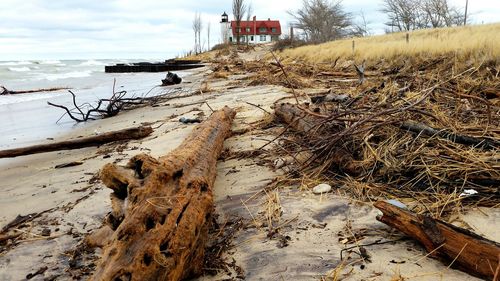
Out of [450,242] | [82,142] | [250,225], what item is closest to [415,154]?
[450,242]

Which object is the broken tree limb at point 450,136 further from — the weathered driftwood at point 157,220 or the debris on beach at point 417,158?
the weathered driftwood at point 157,220

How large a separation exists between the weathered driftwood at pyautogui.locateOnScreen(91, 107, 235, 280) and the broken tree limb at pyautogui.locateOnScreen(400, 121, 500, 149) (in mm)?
1791

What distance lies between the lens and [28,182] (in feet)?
13.1

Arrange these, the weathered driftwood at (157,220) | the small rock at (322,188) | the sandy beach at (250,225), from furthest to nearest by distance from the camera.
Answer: the small rock at (322,188) → the sandy beach at (250,225) → the weathered driftwood at (157,220)

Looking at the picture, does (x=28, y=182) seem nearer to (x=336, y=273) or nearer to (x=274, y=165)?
(x=274, y=165)

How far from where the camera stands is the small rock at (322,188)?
286 cm

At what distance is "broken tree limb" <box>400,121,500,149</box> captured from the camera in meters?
2.90

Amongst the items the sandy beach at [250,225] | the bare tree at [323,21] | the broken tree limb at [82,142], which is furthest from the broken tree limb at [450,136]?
the bare tree at [323,21]

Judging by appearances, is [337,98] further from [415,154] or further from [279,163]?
[415,154]

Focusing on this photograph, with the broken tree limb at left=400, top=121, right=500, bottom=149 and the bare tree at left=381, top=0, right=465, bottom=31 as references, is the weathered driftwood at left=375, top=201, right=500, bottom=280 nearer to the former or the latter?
the broken tree limb at left=400, top=121, right=500, bottom=149

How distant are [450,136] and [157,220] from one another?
2380mm

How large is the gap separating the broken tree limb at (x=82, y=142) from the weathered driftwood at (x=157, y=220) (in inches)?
110

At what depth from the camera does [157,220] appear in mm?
1865

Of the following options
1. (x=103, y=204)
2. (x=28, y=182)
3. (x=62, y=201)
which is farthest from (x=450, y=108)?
(x=28, y=182)
